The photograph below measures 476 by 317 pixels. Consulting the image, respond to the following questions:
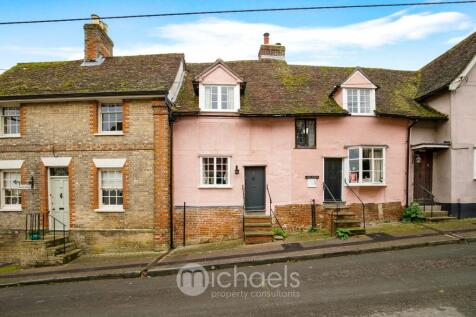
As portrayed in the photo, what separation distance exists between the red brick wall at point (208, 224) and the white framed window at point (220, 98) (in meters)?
4.56

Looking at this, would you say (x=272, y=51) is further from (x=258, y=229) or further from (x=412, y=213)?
(x=412, y=213)

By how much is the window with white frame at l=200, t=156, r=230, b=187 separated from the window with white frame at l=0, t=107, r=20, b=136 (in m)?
8.36

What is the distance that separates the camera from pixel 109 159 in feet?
43.8

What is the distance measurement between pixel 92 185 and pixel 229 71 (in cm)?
777

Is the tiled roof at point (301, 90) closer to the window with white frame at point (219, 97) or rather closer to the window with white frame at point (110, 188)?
the window with white frame at point (219, 97)

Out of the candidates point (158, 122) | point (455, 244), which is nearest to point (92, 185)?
point (158, 122)

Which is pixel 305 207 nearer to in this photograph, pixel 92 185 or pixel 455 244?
pixel 455 244

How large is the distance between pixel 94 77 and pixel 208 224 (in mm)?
8519

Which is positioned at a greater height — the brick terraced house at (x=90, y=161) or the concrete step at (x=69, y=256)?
the brick terraced house at (x=90, y=161)

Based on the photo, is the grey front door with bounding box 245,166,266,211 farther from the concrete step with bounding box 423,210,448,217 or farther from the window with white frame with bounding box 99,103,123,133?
the concrete step with bounding box 423,210,448,217

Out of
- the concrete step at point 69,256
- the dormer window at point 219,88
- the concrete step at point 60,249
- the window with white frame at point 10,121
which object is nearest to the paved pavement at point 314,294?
the concrete step at point 69,256

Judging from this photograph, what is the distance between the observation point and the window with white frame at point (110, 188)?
44.4ft

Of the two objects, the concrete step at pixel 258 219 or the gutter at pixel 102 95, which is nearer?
the gutter at pixel 102 95

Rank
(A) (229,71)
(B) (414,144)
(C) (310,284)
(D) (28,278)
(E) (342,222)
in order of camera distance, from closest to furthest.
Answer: (C) (310,284), (D) (28,278), (E) (342,222), (A) (229,71), (B) (414,144)
